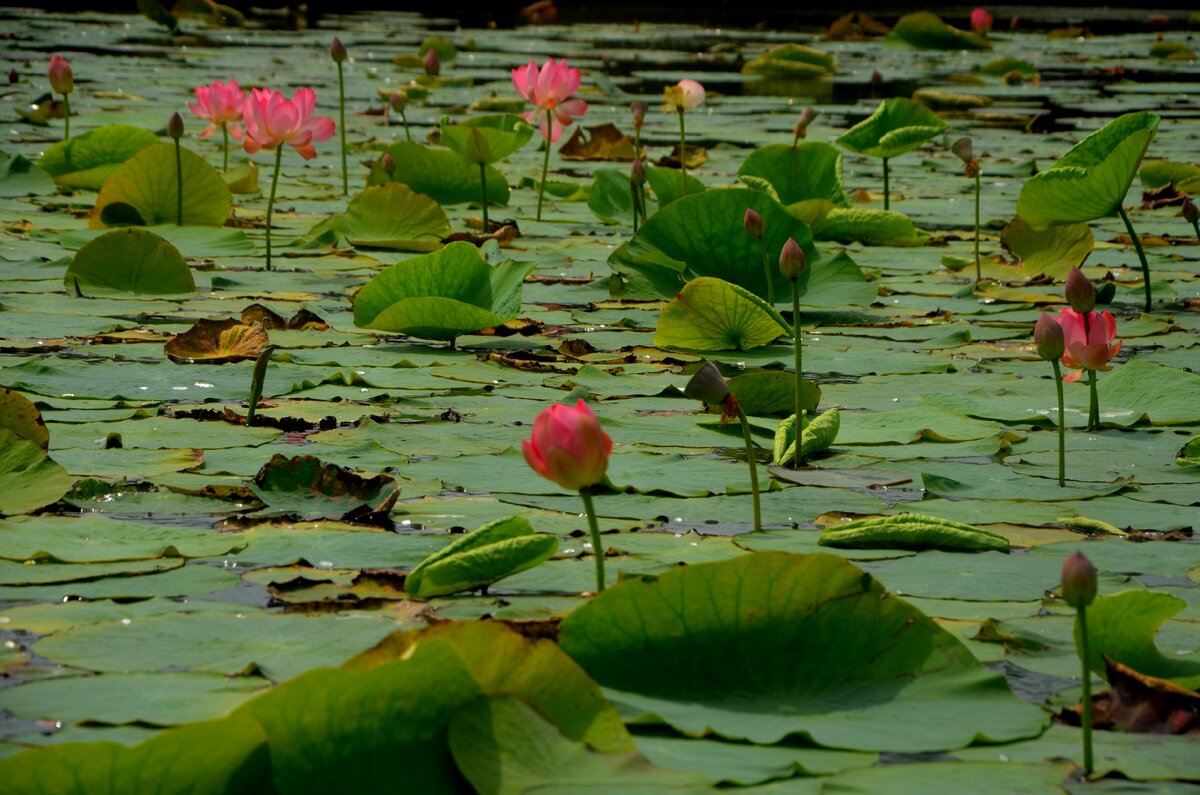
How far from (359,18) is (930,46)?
19.7 feet

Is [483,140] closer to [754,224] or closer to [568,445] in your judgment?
[754,224]

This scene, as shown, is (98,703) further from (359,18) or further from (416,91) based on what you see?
(359,18)

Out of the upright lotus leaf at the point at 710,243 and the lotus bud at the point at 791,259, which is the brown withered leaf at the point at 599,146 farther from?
the lotus bud at the point at 791,259

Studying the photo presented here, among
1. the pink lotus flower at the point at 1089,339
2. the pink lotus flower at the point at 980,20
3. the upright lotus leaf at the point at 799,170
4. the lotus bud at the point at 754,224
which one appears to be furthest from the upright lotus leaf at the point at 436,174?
the pink lotus flower at the point at 980,20

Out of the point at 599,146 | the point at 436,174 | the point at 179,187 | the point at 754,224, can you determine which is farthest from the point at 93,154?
the point at 754,224

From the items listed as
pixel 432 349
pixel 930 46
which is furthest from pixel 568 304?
pixel 930 46

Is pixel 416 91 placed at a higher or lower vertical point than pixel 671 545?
higher

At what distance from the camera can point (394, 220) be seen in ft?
11.5

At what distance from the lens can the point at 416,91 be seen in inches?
285

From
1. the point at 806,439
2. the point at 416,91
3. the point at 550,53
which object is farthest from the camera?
the point at 550,53

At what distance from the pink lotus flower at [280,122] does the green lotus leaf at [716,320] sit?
1.11 metres

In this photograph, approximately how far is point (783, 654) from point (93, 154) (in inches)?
132

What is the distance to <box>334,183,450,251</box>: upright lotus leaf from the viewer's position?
346 centimetres

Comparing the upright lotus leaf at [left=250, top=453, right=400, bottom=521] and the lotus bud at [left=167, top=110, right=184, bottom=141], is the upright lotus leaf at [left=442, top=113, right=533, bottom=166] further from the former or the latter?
the upright lotus leaf at [left=250, top=453, right=400, bottom=521]
